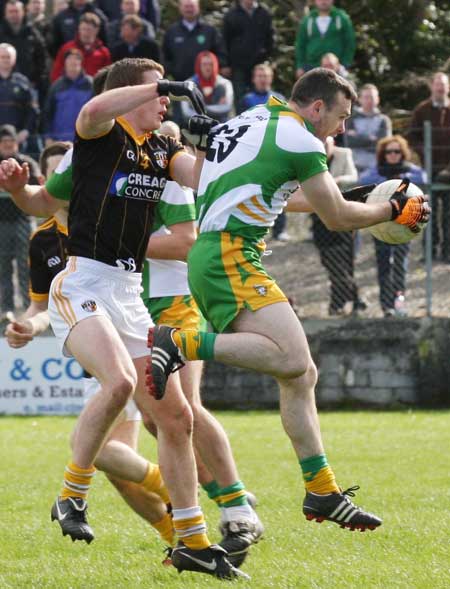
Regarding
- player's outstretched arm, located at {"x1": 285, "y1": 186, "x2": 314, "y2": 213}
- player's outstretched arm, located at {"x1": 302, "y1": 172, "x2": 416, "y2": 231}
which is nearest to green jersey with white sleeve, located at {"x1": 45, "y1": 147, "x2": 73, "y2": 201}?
player's outstretched arm, located at {"x1": 285, "y1": 186, "x2": 314, "y2": 213}

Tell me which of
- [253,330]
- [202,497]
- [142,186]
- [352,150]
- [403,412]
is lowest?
[403,412]

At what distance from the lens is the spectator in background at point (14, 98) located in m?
15.0

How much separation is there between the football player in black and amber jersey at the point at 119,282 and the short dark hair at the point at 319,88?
542 millimetres

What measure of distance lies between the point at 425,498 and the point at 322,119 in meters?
3.19

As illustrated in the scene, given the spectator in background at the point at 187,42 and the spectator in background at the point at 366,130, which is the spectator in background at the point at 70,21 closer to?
the spectator in background at the point at 187,42

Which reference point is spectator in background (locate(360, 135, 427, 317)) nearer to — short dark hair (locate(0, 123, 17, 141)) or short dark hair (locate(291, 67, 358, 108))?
short dark hair (locate(0, 123, 17, 141))

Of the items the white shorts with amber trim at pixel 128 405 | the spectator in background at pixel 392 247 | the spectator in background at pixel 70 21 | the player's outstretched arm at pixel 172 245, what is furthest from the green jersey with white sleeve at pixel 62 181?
the spectator in background at pixel 70 21

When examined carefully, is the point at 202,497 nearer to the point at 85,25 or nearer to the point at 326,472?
the point at 326,472

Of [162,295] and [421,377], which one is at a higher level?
[162,295]

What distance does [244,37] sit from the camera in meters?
16.2

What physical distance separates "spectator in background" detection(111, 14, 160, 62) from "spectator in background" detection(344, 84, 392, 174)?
259 cm

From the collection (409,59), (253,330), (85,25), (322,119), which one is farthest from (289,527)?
(409,59)

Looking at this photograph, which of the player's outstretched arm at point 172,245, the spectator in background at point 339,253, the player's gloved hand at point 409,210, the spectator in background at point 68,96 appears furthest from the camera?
the spectator in background at point 68,96

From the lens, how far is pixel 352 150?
14719 millimetres
